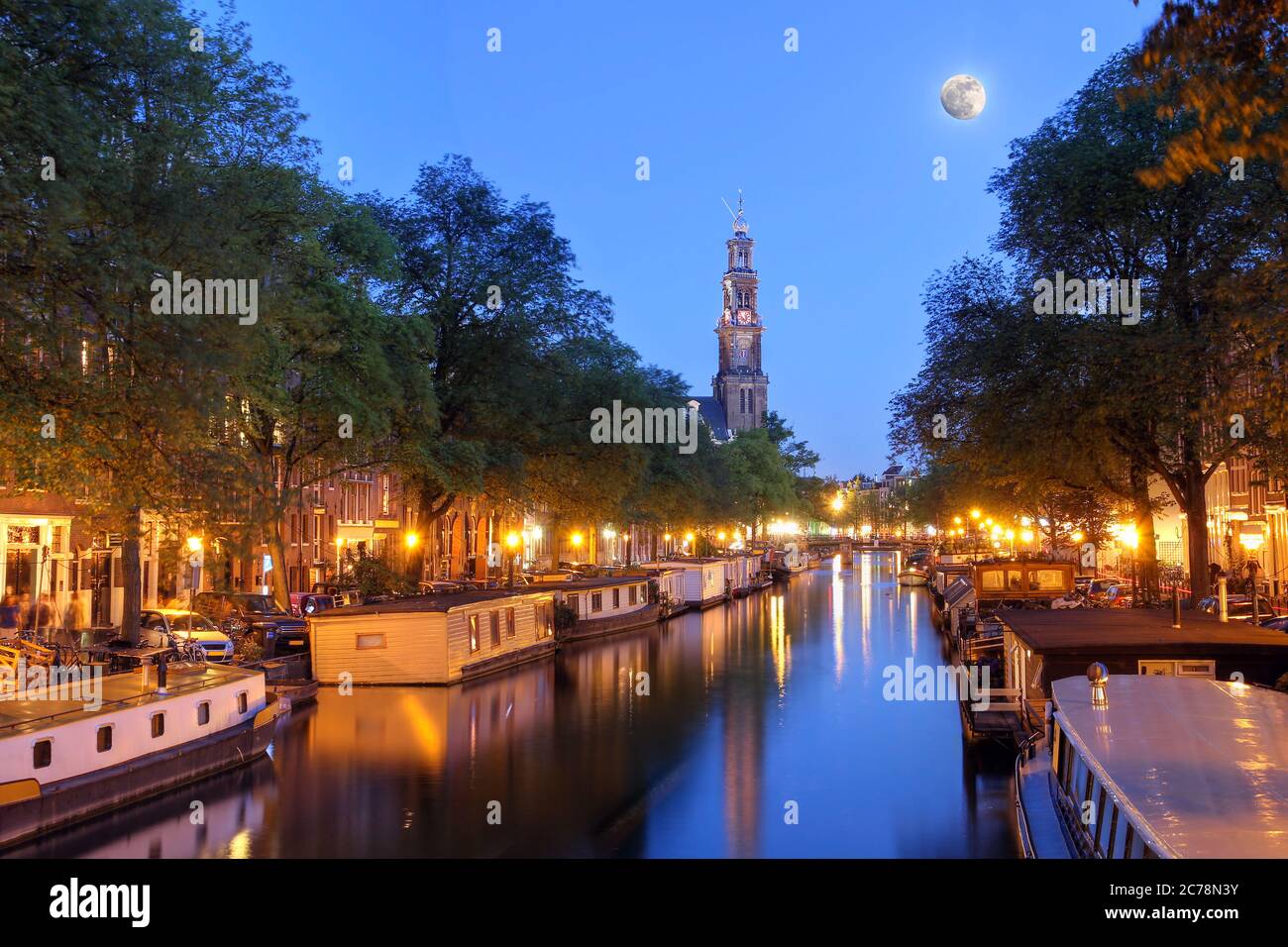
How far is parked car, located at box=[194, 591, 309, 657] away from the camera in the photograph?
3556cm

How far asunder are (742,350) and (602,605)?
137335mm

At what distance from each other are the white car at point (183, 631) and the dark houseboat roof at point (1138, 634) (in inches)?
874

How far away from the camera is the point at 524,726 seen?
31047mm

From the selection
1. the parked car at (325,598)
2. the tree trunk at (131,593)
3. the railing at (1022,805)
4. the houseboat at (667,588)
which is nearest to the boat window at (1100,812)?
the railing at (1022,805)

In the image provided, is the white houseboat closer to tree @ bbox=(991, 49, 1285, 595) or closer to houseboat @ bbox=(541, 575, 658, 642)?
houseboat @ bbox=(541, 575, 658, 642)

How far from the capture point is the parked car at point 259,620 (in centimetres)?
3556

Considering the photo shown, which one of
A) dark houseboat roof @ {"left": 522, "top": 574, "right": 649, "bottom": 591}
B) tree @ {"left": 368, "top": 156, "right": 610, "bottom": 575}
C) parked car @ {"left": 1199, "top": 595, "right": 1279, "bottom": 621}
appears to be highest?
tree @ {"left": 368, "top": 156, "right": 610, "bottom": 575}

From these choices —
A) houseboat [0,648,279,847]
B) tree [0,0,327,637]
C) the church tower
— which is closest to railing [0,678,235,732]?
houseboat [0,648,279,847]

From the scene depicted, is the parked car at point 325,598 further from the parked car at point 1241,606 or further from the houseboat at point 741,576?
the houseboat at point 741,576

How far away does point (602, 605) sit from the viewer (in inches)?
2184

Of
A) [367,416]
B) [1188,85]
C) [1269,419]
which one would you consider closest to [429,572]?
[367,416]

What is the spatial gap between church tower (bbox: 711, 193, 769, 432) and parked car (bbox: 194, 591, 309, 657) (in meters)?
149

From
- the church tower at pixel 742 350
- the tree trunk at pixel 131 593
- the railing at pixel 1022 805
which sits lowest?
the railing at pixel 1022 805
